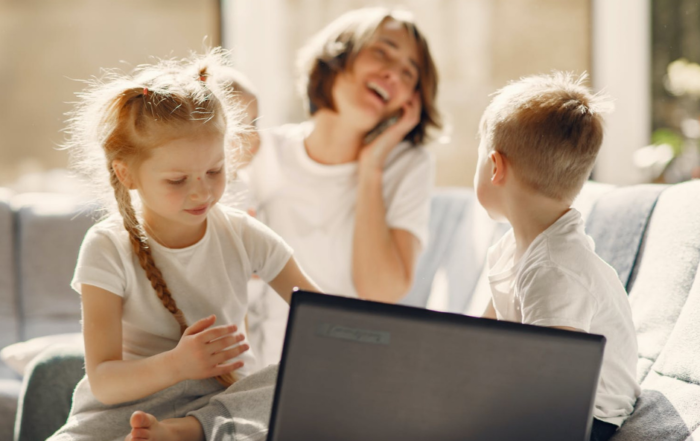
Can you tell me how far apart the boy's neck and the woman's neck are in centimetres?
77

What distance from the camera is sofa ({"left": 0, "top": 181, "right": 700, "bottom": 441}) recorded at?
3.65 ft

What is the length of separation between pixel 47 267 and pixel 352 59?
50.0 inches

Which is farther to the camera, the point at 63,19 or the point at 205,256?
the point at 63,19

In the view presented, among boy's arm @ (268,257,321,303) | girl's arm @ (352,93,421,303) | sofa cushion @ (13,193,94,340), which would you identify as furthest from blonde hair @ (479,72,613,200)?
sofa cushion @ (13,193,94,340)

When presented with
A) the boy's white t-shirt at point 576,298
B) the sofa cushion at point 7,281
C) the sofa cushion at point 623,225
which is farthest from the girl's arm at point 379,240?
the sofa cushion at point 7,281

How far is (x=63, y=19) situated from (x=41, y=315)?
4.09ft

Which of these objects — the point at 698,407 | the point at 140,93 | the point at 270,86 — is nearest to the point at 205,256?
the point at 140,93

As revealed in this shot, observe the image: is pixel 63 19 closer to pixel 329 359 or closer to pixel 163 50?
pixel 163 50

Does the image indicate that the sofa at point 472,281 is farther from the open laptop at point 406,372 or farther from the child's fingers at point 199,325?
the child's fingers at point 199,325

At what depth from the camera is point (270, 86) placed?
2768mm

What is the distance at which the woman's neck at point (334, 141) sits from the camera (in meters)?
1.79

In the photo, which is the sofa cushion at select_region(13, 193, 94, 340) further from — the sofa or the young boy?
the young boy

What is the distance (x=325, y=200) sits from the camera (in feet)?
5.79

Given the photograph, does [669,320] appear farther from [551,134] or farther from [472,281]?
[472,281]
